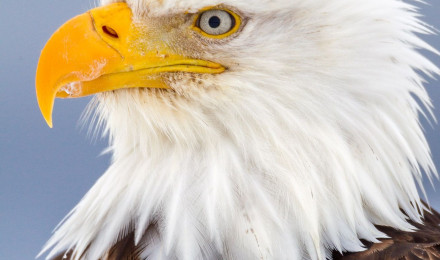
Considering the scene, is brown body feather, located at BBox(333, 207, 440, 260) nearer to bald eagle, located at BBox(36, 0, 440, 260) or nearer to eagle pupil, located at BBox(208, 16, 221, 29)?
bald eagle, located at BBox(36, 0, 440, 260)

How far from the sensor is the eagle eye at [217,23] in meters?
1.69

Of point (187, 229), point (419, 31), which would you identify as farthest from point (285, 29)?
point (187, 229)

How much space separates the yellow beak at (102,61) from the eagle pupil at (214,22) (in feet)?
0.34

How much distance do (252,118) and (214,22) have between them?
29 centimetres

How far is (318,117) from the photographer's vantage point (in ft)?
5.44

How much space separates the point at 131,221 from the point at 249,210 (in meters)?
0.36

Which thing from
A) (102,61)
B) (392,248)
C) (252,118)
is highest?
(102,61)

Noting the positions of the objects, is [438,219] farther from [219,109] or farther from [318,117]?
[219,109]

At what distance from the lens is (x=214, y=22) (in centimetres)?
171

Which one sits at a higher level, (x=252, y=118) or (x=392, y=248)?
(x=252, y=118)

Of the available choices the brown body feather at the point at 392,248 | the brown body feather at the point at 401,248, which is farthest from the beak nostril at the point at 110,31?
the brown body feather at the point at 401,248

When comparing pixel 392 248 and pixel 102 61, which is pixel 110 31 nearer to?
pixel 102 61

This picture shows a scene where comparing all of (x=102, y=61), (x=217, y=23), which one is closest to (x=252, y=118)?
(x=217, y=23)

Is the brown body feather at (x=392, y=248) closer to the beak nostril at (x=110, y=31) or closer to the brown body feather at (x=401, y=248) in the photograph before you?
the brown body feather at (x=401, y=248)
